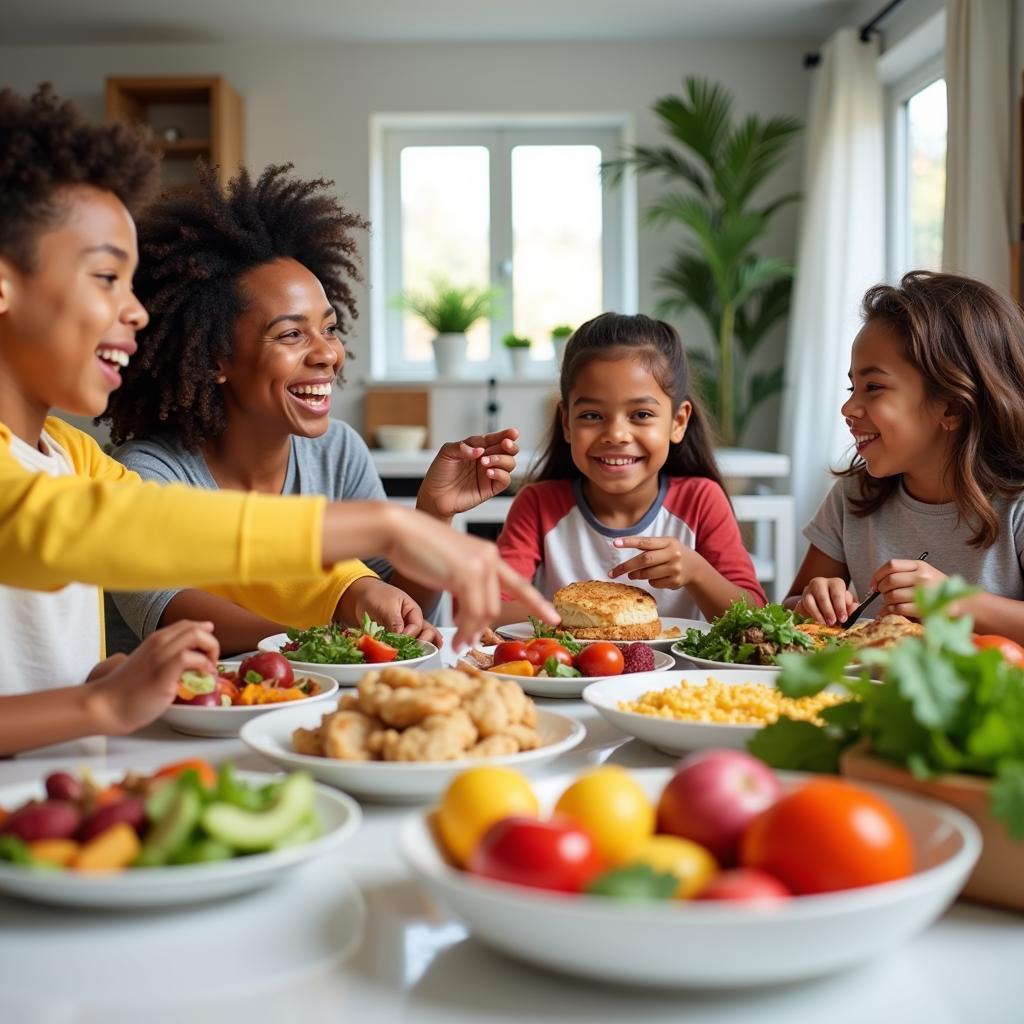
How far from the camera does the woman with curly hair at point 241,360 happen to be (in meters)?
2.18

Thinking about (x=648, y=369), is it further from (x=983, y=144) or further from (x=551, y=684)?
(x=983, y=144)

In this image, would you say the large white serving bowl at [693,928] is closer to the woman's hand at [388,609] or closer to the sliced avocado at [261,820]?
the sliced avocado at [261,820]

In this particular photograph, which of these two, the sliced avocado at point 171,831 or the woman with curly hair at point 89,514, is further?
the woman with curly hair at point 89,514

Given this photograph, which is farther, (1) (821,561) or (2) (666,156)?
(2) (666,156)

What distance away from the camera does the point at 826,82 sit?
17.6 ft

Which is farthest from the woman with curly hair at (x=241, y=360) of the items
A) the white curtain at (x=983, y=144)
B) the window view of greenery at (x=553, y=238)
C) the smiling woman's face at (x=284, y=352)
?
the window view of greenery at (x=553, y=238)

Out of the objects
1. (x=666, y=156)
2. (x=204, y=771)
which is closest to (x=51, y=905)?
(x=204, y=771)

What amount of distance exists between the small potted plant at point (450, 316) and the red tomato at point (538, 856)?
17.1 feet

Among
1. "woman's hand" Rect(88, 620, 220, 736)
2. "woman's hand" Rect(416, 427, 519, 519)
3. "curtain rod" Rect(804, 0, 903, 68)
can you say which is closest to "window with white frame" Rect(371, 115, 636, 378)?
"curtain rod" Rect(804, 0, 903, 68)

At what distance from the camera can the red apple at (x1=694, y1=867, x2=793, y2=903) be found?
0.63m

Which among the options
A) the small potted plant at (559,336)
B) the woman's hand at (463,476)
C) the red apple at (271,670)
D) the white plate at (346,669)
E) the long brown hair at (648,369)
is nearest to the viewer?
the red apple at (271,670)

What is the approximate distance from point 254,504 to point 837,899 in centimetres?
53

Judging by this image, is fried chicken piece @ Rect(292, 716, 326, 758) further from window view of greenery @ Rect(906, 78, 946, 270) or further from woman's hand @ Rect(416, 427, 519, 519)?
window view of greenery @ Rect(906, 78, 946, 270)

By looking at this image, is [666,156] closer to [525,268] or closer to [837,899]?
[525,268]
